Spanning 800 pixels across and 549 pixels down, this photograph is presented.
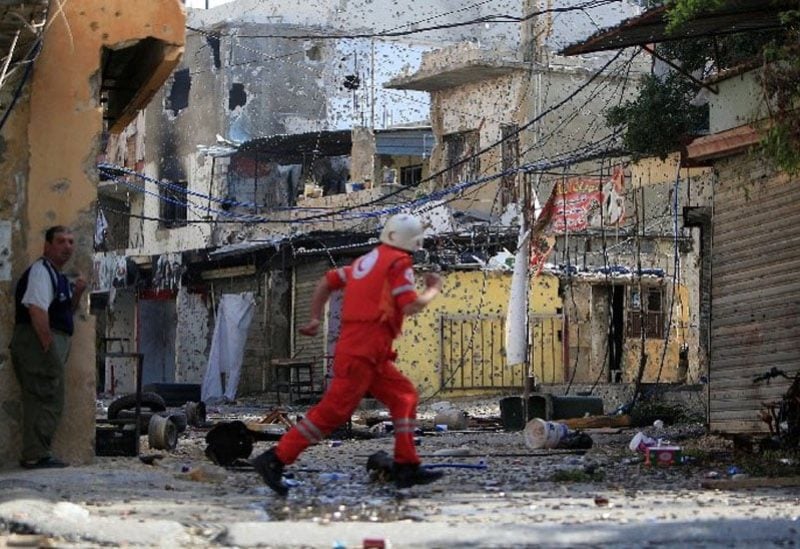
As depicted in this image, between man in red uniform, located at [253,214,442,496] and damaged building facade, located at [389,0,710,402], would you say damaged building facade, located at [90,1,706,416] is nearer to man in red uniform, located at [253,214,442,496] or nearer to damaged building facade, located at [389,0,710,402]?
damaged building facade, located at [389,0,710,402]

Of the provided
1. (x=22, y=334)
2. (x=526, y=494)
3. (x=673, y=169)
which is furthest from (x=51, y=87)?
(x=673, y=169)

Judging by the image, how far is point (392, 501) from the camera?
9.35 meters

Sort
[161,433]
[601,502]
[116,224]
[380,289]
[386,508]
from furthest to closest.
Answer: [116,224]
[161,433]
[380,289]
[601,502]
[386,508]

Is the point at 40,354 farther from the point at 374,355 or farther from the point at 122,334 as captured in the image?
the point at 122,334

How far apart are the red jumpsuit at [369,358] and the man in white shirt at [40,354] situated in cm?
222

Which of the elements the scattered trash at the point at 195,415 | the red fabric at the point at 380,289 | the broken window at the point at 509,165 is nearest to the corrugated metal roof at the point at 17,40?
the red fabric at the point at 380,289

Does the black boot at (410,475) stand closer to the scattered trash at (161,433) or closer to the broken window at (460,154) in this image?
the scattered trash at (161,433)

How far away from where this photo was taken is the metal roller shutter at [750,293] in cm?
1545

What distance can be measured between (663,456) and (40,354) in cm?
517

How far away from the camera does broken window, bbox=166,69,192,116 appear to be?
→ 4825cm

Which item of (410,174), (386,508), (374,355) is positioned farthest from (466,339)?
(386,508)

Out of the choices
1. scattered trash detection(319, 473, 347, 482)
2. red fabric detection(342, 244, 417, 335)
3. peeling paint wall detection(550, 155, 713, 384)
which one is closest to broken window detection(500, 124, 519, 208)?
peeling paint wall detection(550, 155, 713, 384)

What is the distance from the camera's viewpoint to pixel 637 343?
1299 inches

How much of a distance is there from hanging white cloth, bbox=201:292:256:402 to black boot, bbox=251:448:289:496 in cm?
2643
